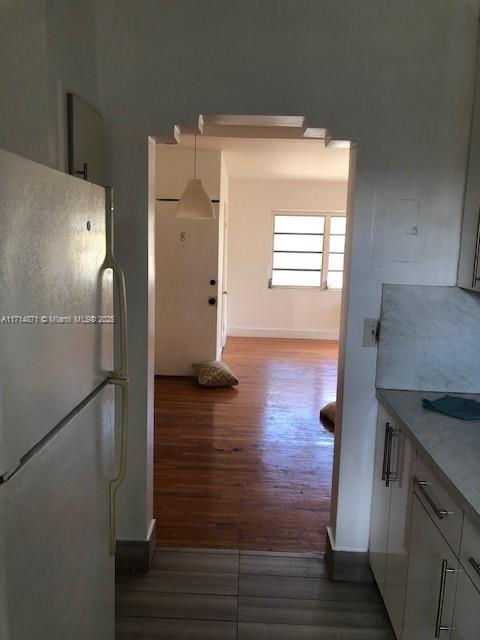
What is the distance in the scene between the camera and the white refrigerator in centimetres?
86

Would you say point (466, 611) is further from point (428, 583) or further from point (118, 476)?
point (118, 476)

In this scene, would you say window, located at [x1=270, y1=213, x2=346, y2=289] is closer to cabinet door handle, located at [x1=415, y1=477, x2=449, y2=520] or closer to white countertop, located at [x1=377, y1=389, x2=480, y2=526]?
white countertop, located at [x1=377, y1=389, x2=480, y2=526]

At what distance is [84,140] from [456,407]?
5.75ft

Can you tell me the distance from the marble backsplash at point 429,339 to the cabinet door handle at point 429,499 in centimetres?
62

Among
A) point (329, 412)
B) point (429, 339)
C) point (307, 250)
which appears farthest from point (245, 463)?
point (307, 250)

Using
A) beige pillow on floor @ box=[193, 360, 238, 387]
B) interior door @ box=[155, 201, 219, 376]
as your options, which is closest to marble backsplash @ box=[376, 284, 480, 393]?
beige pillow on floor @ box=[193, 360, 238, 387]

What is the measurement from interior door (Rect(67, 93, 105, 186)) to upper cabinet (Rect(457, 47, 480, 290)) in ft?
4.95

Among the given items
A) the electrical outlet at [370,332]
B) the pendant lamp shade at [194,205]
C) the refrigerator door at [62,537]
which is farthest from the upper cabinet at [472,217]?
the pendant lamp shade at [194,205]

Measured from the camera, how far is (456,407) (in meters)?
1.92

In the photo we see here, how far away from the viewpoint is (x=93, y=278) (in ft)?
4.19

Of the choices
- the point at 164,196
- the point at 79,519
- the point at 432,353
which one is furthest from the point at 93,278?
the point at 164,196

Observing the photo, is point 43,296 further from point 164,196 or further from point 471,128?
point 164,196

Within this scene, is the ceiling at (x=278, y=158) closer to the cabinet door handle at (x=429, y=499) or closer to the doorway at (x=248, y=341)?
the doorway at (x=248, y=341)

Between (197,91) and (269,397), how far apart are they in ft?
11.9
